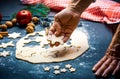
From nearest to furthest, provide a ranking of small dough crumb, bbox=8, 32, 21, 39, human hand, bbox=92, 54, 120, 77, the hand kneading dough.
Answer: human hand, bbox=92, 54, 120, 77
the hand kneading dough
small dough crumb, bbox=8, 32, 21, 39

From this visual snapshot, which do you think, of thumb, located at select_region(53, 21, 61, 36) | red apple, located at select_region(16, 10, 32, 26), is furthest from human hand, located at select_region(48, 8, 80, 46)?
red apple, located at select_region(16, 10, 32, 26)

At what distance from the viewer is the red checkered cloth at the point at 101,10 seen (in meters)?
1.73

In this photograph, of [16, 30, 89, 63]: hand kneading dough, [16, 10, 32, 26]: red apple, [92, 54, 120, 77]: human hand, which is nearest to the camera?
[92, 54, 120, 77]: human hand

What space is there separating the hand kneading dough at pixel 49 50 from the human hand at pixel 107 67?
0.16 meters

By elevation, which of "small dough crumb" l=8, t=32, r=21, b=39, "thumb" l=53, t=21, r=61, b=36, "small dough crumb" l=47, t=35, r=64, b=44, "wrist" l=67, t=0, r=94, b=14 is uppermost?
"wrist" l=67, t=0, r=94, b=14

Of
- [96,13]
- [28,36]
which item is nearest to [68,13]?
[28,36]

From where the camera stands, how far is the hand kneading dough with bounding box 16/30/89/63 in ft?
4.46

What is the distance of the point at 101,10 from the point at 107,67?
0.64 meters

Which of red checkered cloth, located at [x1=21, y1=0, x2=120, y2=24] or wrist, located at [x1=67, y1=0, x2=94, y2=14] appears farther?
red checkered cloth, located at [x1=21, y1=0, x2=120, y2=24]

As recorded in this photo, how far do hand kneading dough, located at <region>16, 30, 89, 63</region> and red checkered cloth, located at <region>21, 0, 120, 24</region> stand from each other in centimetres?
26

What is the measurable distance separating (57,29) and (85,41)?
221mm

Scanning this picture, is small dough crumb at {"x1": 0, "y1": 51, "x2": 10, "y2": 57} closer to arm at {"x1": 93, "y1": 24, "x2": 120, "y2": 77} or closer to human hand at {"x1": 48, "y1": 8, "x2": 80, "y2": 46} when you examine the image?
human hand at {"x1": 48, "y1": 8, "x2": 80, "y2": 46}

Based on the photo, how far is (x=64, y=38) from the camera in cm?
138

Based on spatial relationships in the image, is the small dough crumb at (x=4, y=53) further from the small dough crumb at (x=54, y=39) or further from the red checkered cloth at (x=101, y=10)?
the red checkered cloth at (x=101, y=10)
